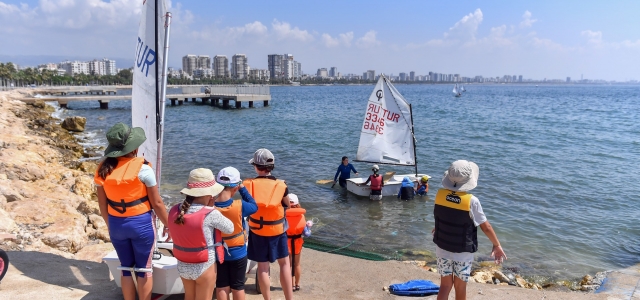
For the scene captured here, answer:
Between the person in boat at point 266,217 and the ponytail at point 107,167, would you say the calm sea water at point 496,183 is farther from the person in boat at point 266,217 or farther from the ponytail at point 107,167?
the ponytail at point 107,167

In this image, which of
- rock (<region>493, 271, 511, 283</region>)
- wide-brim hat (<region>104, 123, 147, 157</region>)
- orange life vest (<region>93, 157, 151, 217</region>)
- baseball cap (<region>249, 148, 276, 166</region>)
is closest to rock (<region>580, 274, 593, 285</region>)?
rock (<region>493, 271, 511, 283</region>)

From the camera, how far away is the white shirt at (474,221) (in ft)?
14.5

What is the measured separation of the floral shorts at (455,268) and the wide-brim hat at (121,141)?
3.33 m

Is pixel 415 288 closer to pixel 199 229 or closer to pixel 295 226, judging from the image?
pixel 295 226

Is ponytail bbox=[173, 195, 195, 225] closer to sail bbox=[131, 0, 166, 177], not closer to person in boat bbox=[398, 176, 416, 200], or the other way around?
sail bbox=[131, 0, 166, 177]

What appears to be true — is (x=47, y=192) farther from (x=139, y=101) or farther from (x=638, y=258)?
(x=638, y=258)

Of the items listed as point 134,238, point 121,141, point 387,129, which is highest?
point 121,141

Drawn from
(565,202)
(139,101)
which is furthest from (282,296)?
(565,202)

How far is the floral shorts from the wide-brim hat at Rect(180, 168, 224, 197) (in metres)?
2.49

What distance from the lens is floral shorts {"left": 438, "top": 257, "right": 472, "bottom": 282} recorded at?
4.60 metres

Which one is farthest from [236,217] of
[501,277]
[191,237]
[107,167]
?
[501,277]

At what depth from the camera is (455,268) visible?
465cm

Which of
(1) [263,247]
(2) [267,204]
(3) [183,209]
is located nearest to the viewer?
(3) [183,209]

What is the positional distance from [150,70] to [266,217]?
2.61 m
